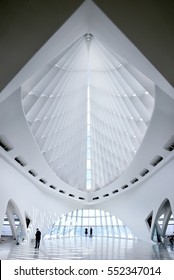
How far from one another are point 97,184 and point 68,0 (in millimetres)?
28409

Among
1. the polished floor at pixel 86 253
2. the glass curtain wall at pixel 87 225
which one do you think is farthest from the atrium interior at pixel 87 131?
the glass curtain wall at pixel 87 225

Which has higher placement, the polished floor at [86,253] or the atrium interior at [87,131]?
the atrium interior at [87,131]

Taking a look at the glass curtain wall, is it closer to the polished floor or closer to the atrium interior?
the atrium interior

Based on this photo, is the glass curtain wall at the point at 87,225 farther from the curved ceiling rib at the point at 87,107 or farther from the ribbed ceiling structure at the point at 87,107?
the curved ceiling rib at the point at 87,107

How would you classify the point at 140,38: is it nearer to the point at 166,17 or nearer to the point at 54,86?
the point at 166,17

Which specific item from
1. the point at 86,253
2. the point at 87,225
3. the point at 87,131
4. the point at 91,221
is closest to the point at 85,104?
the point at 87,131

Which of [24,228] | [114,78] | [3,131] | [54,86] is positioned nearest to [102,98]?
[114,78]

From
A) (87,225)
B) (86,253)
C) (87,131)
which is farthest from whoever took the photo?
(87,225)

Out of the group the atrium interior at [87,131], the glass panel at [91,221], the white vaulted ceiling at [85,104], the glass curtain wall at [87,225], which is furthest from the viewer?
the glass panel at [91,221]

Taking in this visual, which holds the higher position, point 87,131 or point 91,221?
point 87,131

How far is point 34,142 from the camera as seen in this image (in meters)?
16.5

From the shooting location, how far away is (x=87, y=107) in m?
19.9

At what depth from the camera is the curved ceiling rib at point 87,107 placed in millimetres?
12797

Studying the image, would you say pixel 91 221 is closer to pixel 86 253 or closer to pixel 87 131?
pixel 87 131
